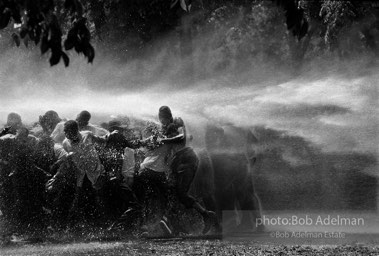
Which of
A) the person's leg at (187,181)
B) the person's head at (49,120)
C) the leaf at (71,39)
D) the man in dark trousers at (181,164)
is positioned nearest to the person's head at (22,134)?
the person's head at (49,120)

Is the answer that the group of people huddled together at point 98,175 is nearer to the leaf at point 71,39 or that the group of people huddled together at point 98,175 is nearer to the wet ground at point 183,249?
the wet ground at point 183,249

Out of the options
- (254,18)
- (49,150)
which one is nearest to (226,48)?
(254,18)

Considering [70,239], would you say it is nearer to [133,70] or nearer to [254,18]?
[133,70]

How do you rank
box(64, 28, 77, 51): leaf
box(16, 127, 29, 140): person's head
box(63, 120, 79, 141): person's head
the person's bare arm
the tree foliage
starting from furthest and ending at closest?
box(16, 127, 29, 140): person's head, box(63, 120, 79, 141): person's head, the person's bare arm, box(64, 28, 77, 51): leaf, the tree foliage

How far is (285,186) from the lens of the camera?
14.4 m

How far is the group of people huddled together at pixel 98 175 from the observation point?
1282 centimetres

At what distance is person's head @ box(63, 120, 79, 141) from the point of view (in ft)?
42.0

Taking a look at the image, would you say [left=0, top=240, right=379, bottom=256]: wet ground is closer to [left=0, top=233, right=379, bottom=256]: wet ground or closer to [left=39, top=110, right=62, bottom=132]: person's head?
[left=0, top=233, right=379, bottom=256]: wet ground

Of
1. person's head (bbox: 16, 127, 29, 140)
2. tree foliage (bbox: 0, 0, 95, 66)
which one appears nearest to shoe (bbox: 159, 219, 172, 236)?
person's head (bbox: 16, 127, 29, 140)

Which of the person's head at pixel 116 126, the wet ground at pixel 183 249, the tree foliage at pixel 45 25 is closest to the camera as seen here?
the tree foliage at pixel 45 25

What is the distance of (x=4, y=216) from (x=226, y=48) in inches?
669

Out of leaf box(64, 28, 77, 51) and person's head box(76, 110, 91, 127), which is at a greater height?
leaf box(64, 28, 77, 51)

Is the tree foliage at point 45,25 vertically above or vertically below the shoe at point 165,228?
above

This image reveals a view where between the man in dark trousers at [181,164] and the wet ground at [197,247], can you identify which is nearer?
the wet ground at [197,247]
